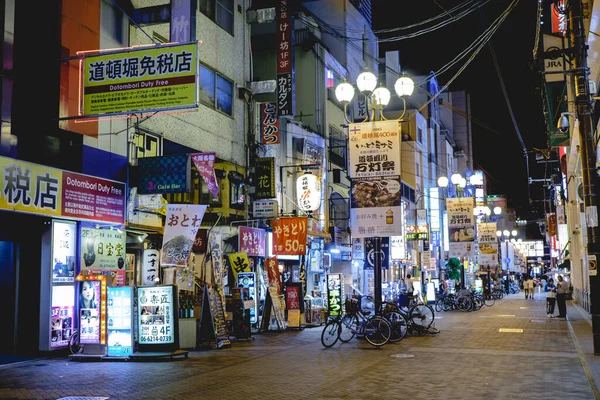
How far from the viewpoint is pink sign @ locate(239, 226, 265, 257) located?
2520 cm

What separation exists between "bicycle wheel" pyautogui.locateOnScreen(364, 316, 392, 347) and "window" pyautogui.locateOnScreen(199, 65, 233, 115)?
35.2 ft

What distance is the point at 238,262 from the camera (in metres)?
23.8

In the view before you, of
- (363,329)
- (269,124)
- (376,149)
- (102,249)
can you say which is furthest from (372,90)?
(102,249)

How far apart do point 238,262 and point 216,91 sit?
6.86m

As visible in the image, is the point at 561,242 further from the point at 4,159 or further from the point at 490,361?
the point at 4,159

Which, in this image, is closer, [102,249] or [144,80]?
[144,80]

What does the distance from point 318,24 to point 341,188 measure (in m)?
10.1

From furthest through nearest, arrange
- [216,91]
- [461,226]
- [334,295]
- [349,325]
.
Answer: [461,226]
[334,295]
[216,91]
[349,325]

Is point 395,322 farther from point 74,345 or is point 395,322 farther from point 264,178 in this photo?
point 74,345

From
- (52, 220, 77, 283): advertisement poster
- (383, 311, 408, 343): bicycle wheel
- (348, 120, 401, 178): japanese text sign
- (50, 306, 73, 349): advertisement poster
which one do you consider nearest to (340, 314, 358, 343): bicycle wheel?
(383, 311, 408, 343): bicycle wheel

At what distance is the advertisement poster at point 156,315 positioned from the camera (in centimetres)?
1652

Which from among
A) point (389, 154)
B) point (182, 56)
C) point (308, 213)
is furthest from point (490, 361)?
point (308, 213)

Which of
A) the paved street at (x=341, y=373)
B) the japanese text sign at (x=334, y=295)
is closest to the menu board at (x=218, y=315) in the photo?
the paved street at (x=341, y=373)

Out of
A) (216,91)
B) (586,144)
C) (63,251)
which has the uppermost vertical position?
(216,91)
